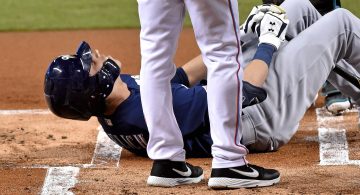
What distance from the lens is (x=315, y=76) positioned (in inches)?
197

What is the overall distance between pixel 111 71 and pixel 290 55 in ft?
3.05

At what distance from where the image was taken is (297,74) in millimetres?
4984

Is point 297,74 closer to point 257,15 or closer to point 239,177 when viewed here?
point 257,15

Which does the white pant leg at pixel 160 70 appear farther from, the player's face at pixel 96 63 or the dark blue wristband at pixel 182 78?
the dark blue wristband at pixel 182 78

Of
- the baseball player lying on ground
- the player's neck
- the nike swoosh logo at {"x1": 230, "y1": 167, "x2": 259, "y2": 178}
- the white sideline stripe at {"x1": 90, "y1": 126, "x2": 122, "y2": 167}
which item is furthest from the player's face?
the nike swoosh logo at {"x1": 230, "y1": 167, "x2": 259, "y2": 178}

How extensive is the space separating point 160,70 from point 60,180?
784 millimetres

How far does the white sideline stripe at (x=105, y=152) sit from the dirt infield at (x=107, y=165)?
29mm

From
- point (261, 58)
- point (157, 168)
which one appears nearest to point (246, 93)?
point (261, 58)

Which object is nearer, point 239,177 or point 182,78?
point 239,177

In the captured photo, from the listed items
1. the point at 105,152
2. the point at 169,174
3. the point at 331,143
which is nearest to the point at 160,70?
the point at 169,174

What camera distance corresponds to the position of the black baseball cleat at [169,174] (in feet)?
14.1

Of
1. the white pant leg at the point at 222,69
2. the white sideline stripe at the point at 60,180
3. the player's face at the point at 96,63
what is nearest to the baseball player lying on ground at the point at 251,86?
the player's face at the point at 96,63

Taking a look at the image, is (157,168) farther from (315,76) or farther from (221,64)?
(315,76)

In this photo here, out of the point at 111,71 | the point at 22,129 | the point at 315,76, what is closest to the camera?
the point at 111,71
